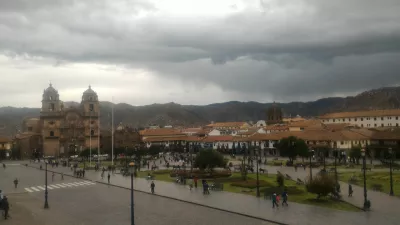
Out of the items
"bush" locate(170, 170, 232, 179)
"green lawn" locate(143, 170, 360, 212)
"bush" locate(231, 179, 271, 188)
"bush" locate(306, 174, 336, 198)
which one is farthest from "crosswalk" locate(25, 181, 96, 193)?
"bush" locate(306, 174, 336, 198)

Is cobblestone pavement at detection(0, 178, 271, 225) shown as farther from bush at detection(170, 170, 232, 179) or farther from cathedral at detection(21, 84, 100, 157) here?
cathedral at detection(21, 84, 100, 157)

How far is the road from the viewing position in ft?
82.4

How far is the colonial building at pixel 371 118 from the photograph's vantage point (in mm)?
118688

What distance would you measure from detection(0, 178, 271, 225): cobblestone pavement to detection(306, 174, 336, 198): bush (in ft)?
22.3

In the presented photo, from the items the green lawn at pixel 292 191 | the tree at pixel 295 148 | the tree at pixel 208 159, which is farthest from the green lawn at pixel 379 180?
the tree at pixel 295 148

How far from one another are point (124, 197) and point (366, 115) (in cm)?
10444

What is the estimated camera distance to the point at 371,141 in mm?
78812

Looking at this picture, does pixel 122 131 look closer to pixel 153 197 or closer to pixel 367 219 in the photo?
pixel 153 197

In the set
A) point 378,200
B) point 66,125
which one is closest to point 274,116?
point 66,125

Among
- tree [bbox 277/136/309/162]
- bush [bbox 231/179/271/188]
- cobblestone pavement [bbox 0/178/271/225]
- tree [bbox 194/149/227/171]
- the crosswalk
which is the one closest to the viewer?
cobblestone pavement [bbox 0/178/271/225]

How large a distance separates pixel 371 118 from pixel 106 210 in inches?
4292

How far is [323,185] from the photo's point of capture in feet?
96.4

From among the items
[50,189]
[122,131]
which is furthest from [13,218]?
[122,131]

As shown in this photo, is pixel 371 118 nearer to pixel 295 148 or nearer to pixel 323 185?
pixel 295 148
